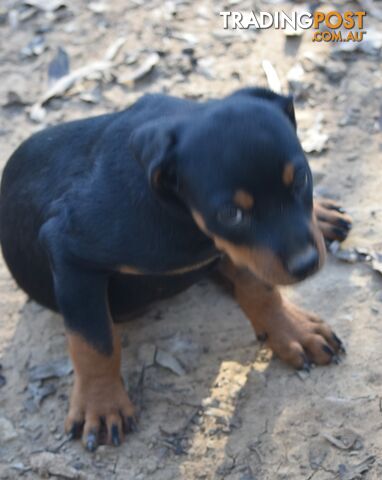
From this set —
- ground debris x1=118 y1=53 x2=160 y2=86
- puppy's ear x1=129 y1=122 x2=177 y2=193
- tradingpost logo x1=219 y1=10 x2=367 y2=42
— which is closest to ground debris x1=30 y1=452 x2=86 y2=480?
puppy's ear x1=129 y1=122 x2=177 y2=193

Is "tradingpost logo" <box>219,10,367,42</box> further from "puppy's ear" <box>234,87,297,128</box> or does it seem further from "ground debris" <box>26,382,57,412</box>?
"ground debris" <box>26,382,57,412</box>

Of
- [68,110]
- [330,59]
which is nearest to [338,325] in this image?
[330,59]

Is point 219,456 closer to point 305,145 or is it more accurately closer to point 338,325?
point 338,325

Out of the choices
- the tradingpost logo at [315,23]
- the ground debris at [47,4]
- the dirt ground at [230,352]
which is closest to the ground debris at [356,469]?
the dirt ground at [230,352]

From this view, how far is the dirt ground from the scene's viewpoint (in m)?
3.69

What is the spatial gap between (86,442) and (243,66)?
11.1 feet

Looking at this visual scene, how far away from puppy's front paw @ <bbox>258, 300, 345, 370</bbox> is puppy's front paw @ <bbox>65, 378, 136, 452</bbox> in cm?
82

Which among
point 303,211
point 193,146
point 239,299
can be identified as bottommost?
point 239,299

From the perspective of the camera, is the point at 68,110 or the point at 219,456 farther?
the point at 68,110

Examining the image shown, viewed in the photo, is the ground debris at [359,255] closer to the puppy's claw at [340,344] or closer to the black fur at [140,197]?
the puppy's claw at [340,344]

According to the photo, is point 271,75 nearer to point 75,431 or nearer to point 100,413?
point 100,413

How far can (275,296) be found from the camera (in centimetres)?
405

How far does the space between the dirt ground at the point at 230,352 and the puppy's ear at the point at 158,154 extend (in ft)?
4.32

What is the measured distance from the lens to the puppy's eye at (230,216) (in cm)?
297
